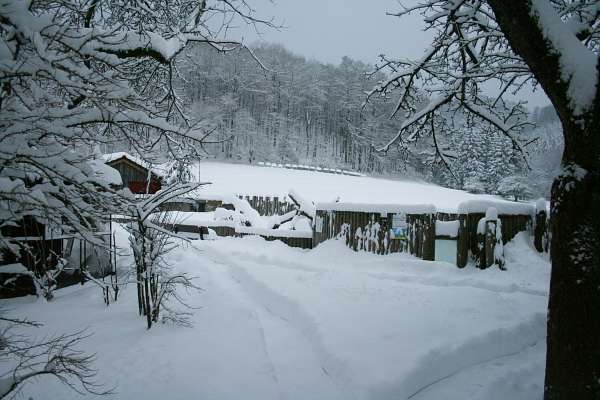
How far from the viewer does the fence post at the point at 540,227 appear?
8000 mm

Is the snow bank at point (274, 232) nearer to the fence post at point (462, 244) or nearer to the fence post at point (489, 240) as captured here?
the fence post at point (462, 244)

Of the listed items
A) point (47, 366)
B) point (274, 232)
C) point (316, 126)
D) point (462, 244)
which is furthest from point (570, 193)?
point (316, 126)

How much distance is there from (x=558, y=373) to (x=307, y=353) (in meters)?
2.35

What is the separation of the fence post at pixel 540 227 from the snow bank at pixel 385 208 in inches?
111

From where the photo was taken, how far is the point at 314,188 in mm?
33781

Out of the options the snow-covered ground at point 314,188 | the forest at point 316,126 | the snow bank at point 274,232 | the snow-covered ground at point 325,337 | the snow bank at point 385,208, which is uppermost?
the forest at point 316,126

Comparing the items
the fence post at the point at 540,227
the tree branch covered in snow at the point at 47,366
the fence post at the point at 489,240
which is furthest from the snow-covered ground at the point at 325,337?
the fence post at the point at 540,227

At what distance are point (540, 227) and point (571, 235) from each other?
22.2 feet

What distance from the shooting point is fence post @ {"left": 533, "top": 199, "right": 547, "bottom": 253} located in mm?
8000

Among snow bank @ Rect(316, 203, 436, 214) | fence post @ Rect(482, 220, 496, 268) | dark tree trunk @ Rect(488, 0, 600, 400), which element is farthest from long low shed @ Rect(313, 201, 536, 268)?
dark tree trunk @ Rect(488, 0, 600, 400)

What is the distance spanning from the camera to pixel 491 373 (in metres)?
3.45

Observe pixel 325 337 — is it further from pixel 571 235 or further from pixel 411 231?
pixel 411 231

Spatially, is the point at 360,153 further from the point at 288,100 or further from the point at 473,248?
the point at 473,248

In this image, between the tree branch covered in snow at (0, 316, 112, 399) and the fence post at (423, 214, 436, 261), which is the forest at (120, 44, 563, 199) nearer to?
the fence post at (423, 214, 436, 261)
